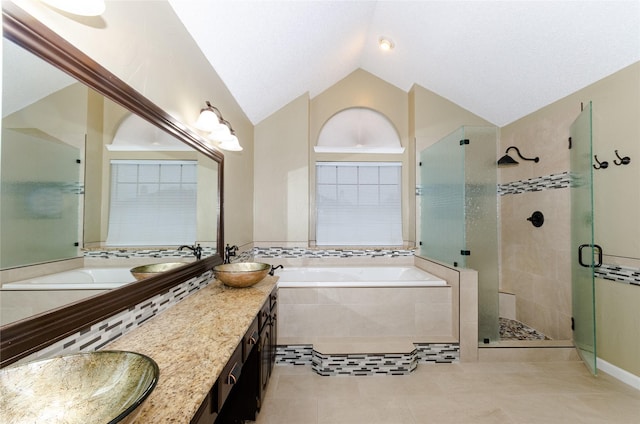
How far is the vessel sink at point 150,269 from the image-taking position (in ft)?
4.35

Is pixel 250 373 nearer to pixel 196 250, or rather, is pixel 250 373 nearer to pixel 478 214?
pixel 196 250

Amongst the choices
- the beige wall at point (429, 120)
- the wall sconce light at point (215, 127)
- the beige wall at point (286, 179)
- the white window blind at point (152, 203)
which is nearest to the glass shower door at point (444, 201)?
the beige wall at point (429, 120)

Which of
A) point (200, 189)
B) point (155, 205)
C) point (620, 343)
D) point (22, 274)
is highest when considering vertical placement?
point (200, 189)

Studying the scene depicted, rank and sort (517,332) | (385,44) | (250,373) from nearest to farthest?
(250,373) → (517,332) → (385,44)

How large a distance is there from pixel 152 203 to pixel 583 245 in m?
3.16

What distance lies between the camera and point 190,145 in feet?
5.90

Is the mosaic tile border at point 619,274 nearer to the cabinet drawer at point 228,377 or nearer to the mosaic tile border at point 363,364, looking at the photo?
the mosaic tile border at point 363,364

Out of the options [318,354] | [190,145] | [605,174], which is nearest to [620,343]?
[605,174]

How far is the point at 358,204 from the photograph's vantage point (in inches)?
154

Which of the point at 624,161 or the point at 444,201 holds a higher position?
the point at 624,161

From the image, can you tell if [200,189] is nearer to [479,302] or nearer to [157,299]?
[157,299]

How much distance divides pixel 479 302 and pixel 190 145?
2747 mm

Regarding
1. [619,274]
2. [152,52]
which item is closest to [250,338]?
[152,52]

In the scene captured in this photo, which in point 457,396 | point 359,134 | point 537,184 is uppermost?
point 359,134
